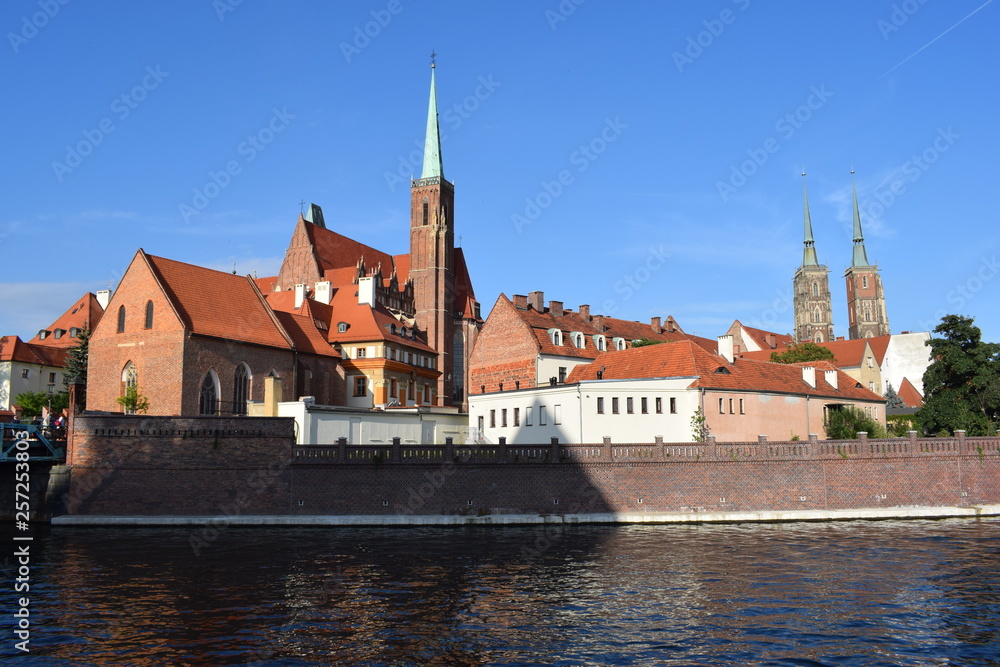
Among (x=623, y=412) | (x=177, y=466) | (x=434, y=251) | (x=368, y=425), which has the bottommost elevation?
(x=177, y=466)

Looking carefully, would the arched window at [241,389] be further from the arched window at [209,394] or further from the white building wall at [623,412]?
the white building wall at [623,412]

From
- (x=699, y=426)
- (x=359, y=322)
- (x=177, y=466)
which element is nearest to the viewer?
(x=177, y=466)

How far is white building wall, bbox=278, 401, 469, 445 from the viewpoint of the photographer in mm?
46406

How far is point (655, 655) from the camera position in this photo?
1684cm

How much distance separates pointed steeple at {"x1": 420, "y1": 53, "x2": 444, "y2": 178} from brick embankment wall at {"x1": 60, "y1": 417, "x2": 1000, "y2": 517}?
203 ft

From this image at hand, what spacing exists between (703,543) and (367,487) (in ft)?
52.4

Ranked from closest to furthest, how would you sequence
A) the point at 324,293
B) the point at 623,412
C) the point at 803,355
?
the point at 623,412
the point at 324,293
the point at 803,355

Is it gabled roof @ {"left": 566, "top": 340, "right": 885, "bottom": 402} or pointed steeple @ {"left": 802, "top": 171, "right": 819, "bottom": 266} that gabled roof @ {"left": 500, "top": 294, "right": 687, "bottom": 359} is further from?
pointed steeple @ {"left": 802, "top": 171, "right": 819, "bottom": 266}

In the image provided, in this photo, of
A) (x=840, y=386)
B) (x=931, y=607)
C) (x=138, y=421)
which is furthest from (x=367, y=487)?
(x=840, y=386)

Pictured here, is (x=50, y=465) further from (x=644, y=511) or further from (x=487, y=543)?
(x=644, y=511)

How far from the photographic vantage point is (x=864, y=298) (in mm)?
161250

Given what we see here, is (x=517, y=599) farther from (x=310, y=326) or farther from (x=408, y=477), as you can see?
(x=310, y=326)

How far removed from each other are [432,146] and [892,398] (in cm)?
6300

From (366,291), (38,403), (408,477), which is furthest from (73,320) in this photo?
(408,477)
